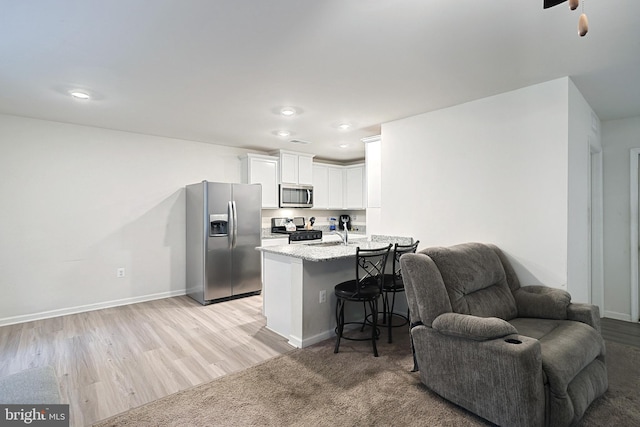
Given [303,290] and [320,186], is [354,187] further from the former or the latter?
[303,290]

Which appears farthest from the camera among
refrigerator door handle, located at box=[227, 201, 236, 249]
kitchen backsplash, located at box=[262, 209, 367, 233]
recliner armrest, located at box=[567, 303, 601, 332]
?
kitchen backsplash, located at box=[262, 209, 367, 233]

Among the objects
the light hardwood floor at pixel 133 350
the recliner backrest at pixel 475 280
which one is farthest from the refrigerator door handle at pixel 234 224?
the recliner backrest at pixel 475 280

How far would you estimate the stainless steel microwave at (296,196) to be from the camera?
18.9ft

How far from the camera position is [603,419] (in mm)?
1939

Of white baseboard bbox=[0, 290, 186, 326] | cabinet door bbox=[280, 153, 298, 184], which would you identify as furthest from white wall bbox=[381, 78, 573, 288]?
white baseboard bbox=[0, 290, 186, 326]

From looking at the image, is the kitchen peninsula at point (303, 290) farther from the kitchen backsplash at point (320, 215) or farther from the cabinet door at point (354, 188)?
the cabinet door at point (354, 188)

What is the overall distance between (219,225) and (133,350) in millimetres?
1935

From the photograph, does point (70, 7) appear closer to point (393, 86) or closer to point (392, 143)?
point (393, 86)

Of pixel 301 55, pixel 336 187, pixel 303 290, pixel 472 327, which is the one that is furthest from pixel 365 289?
pixel 336 187

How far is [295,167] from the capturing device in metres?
5.88

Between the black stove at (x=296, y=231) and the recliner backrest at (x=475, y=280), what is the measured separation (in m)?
3.32

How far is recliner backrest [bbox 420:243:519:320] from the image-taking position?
2314 millimetres

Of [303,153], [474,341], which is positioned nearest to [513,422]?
[474,341]

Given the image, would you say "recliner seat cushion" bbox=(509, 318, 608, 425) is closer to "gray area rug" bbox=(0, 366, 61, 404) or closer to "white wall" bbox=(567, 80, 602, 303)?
"white wall" bbox=(567, 80, 602, 303)
